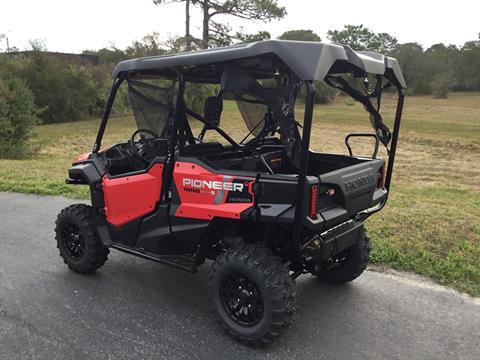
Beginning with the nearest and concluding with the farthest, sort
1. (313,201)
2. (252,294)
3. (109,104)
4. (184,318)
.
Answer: (313,201) → (252,294) → (184,318) → (109,104)

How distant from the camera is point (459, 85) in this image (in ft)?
184

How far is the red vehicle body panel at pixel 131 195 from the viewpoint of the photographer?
3.33m

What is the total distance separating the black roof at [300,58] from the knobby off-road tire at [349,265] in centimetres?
136

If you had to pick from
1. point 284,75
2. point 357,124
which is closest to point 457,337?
point 284,75

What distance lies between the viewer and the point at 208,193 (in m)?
3.00

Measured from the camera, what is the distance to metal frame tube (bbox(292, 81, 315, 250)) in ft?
7.89

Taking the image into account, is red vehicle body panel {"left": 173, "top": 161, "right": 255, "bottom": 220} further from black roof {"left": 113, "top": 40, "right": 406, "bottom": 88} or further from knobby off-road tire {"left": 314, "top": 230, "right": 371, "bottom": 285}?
knobby off-road tire {"left": 314, "top": 230, "right": 371, "bottom": 285}

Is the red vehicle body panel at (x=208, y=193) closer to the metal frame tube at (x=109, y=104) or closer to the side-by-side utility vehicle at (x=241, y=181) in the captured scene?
the side-by-side utility vehicle at (x=241, y=181)

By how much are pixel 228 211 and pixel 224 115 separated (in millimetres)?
1164

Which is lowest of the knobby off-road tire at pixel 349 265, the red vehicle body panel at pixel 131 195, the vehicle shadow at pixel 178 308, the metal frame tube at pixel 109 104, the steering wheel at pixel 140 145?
the vehicle shadow at pixel 178 308

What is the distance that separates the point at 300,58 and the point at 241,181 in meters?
0.85

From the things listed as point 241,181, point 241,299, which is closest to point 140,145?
point 241,181

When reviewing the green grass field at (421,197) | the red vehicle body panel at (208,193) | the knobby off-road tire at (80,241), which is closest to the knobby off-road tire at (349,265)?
the green grass field at (421,197)

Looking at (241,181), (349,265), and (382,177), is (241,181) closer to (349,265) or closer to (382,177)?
(382,177)
